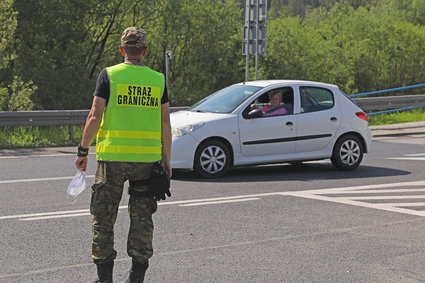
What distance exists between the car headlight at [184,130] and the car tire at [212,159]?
0.90ft

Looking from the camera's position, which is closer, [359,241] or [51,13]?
[359,241]

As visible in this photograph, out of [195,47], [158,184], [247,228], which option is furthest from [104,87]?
[195,47]

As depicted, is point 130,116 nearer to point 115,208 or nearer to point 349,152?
point 115,208

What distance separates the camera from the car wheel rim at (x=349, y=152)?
501 inches

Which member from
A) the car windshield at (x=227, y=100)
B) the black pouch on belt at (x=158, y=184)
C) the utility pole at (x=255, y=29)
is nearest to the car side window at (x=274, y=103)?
the car windshield at (x=227, y=100)

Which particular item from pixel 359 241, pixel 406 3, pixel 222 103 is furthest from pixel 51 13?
pixel 406 3

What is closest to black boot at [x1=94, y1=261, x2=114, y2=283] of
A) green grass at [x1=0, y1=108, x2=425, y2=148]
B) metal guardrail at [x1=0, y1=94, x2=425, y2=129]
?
green grass at [x1=0, y1=108, x2=425, y2=148]

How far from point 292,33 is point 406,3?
33.9 meters

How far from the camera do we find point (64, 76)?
107 ft

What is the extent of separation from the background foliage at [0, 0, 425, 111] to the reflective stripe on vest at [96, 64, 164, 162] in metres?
25.6

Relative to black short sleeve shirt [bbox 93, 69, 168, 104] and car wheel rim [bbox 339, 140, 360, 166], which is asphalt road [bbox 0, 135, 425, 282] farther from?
black short sleeve shirt [bbox 93, 69, 168, 104]

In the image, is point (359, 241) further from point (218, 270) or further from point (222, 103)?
point (222, 103)

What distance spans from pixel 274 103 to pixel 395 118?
12.3 m

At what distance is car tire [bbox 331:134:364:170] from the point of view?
41.7ft
